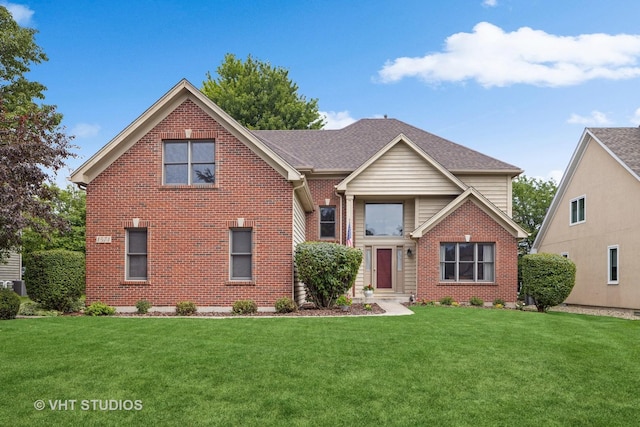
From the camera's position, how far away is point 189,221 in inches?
630

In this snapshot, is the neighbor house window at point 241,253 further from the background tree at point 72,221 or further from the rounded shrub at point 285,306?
the background tree at point 72,221

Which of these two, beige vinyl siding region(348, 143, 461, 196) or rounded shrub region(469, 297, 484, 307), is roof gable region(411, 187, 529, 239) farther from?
rounded shrub region(469, 297, 484, 307)

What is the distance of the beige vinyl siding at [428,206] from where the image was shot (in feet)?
70.9

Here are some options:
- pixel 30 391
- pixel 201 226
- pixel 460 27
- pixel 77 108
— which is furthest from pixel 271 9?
pixel 30 391

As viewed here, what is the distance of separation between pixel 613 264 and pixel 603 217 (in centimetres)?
207

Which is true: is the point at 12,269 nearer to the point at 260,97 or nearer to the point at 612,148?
the point at 260,97

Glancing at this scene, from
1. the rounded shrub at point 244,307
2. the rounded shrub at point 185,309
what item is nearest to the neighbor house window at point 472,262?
the rounded shrub at point 244,307

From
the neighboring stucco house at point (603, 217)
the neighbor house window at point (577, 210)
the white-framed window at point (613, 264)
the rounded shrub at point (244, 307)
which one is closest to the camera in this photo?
the rounded shrub at point (244, 307)

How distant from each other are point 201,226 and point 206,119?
11.3 ft

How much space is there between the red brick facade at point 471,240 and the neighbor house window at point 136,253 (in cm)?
1057

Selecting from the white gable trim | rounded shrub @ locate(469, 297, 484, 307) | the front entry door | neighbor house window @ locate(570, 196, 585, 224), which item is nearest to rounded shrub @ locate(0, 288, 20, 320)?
the white gable trim

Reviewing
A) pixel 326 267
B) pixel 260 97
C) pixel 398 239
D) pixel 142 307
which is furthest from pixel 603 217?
pixel 260 97

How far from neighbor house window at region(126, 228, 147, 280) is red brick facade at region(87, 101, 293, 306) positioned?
9.9 inches

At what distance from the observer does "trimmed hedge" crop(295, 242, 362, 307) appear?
1519 cm
